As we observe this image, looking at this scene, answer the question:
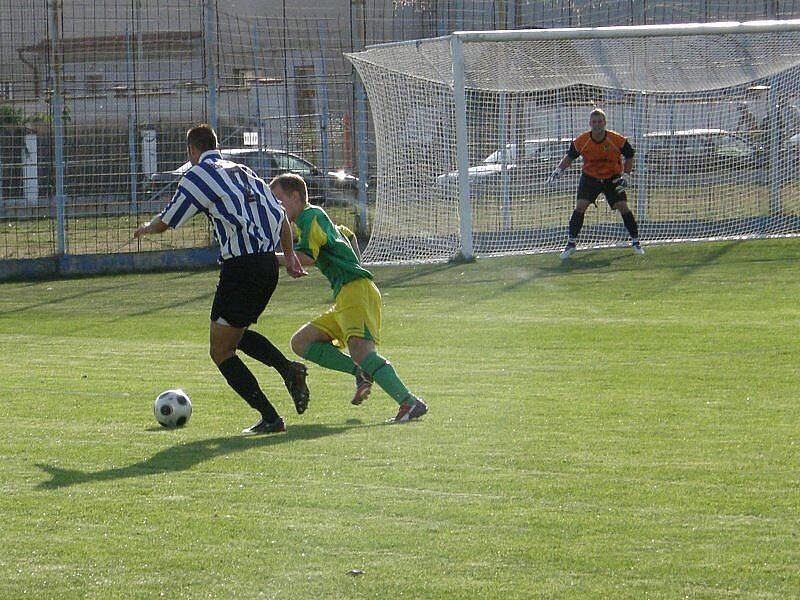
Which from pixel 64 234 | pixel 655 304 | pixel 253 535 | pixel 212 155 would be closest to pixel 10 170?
pixel 64 234

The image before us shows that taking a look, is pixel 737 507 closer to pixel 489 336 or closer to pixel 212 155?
pixel 212 155

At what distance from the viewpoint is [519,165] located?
1895 cm

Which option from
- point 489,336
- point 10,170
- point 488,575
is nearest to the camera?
point 488,575

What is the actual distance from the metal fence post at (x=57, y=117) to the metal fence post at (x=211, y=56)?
2.15 meters

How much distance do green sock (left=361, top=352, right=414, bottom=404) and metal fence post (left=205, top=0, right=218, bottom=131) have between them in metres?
11.6

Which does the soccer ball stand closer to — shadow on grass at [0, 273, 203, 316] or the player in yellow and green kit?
the player in yellow and green kit

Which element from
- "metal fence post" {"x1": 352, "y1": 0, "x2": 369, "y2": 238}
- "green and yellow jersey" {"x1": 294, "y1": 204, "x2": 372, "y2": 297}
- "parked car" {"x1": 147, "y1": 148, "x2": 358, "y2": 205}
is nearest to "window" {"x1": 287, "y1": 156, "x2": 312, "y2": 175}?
"parked car" {"x1": 147, "y1": 148, "x2": 358, "y2": 205}

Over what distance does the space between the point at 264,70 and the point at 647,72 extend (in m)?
6.00

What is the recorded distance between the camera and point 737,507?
5.34 meters

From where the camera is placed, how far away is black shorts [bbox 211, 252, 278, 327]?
7469 mm

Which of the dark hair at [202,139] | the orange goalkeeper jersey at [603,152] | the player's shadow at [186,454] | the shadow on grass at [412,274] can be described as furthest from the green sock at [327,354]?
the orange goalkeeper jersey at [603,152]

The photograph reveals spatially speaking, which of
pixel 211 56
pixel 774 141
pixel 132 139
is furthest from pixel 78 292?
pixel 774 141

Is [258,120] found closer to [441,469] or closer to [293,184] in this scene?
[293,184]

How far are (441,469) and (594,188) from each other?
11.6 metres
